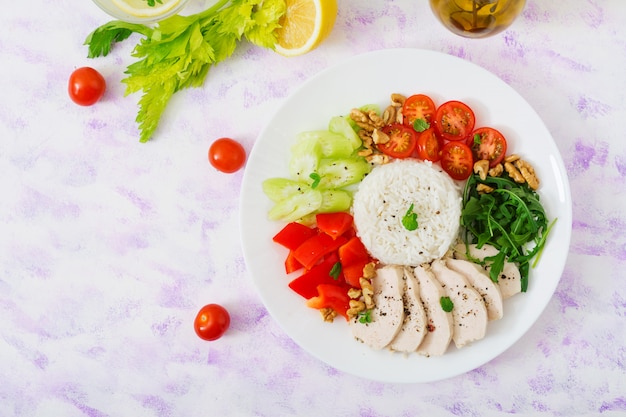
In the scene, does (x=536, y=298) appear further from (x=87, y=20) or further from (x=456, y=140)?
(x=87, y=20)

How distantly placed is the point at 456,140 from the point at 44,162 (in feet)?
7.18

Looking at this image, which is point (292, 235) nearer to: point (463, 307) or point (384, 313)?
point (384, 313)

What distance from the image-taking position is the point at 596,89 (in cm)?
345

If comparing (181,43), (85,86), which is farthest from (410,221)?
(85,86)

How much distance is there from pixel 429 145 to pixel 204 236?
127cm

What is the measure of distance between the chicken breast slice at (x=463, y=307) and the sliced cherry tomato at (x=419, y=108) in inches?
27.8

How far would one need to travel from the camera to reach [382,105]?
339 centimetres

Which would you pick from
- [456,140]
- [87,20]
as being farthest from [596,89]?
[87,20]

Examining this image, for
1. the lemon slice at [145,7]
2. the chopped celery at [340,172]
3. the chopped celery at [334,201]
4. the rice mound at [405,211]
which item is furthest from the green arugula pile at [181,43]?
the rice mound at [405,211]

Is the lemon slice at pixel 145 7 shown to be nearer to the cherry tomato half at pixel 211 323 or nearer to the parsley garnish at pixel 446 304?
the cherry tomato half at pixel 211 323

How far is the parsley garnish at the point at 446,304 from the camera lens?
10.6ft

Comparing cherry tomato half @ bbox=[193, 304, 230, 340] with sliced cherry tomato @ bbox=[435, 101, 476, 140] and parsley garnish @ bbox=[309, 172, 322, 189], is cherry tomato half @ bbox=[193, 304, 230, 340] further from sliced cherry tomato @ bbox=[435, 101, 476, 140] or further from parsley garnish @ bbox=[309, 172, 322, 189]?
sliced cherry tomato @ bbox=[435, 101, 476, 140]

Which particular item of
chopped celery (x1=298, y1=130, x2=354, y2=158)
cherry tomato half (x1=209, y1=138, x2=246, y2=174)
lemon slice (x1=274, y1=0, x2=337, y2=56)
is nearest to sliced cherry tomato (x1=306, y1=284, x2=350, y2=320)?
chopped celery (x1=298, y1=130, x2=354, y2=158)

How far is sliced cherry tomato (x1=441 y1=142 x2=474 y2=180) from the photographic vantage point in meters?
3.30
